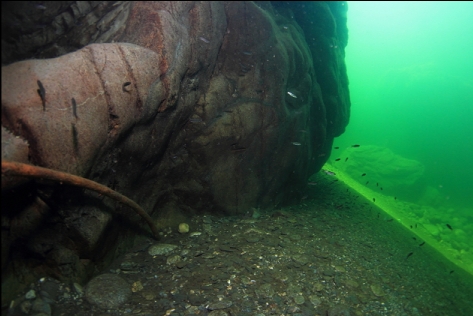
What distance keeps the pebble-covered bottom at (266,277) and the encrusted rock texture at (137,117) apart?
0.46 meters

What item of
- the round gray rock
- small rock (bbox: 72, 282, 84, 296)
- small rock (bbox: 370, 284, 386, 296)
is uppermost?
small rock (bbox: 370, 284, 386, 296)

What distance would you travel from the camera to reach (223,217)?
22.1 ft

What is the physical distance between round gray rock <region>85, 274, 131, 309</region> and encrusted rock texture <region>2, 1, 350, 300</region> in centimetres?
28

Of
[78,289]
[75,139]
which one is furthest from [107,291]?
[75,139]

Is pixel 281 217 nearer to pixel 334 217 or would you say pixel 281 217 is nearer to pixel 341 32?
pixel 334 217

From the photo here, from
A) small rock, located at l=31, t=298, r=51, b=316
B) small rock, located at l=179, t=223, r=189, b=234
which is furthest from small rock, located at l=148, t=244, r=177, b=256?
small rock, located at l=31, t=298, r=51, b=316

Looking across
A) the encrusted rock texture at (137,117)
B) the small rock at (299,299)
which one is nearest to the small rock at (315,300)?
the small rock at (299,299)

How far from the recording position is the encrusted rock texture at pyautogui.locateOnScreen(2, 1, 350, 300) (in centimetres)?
323

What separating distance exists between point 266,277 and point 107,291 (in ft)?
9.36

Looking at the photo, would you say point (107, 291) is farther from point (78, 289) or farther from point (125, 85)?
point (125, 85)

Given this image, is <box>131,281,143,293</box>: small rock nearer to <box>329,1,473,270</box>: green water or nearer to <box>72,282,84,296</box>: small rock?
<box>72,282,84,296</box>: small rock

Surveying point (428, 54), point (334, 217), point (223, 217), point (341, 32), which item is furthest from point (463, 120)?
point (428, 54)

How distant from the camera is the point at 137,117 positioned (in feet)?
14.6

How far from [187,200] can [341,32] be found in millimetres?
14516
